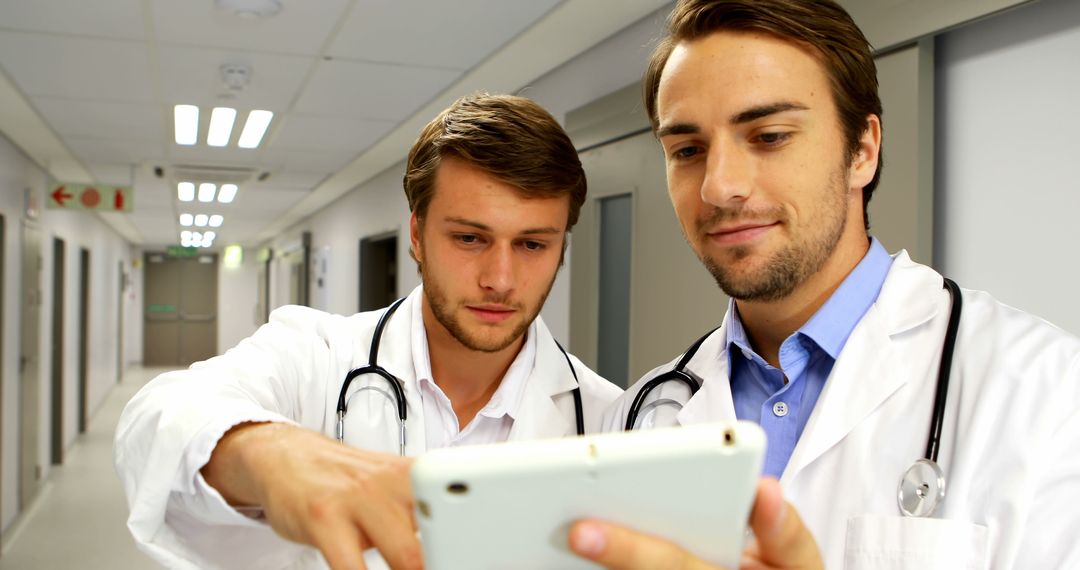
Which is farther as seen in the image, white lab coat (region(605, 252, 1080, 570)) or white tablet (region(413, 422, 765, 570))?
white lab coat (region(605, 252, 1080, 570))

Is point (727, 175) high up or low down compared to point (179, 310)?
up

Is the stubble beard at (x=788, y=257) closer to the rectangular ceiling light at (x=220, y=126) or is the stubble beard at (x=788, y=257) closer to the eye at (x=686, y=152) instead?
the eye at (x=686, y=152)

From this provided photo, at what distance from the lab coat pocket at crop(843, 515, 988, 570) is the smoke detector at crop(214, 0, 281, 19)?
95.8 inches

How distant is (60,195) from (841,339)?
254 inches

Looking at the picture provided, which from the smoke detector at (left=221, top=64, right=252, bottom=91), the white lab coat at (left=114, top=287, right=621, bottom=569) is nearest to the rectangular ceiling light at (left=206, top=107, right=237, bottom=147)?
the smoke detector at (left=221, top=64, right=252, bottom=91)

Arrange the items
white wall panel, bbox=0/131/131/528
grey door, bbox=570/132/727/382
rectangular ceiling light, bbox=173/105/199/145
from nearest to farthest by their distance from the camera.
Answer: grey door, bbox=570/132/727/382, rectangular ceiling light, bbox=173/105/199/145, white wall panel, bbox=0/131/131/528

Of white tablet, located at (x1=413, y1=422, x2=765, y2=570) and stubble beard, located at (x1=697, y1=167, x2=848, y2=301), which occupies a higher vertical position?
stubble beard, located at (x1=697, y1=167, x2=848, y2=301)

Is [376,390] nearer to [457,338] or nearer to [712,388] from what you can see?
[457,338]

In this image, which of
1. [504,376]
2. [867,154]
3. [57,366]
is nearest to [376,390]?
[504,376]

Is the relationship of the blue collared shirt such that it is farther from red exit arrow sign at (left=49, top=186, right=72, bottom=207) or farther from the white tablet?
red exit arrow sign at (left=49, top=186, right=72, bottom=207)

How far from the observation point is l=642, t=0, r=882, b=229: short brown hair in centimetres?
114

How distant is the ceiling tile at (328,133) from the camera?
14.8 feet

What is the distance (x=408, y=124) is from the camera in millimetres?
4543

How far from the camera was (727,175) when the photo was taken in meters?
1.09
